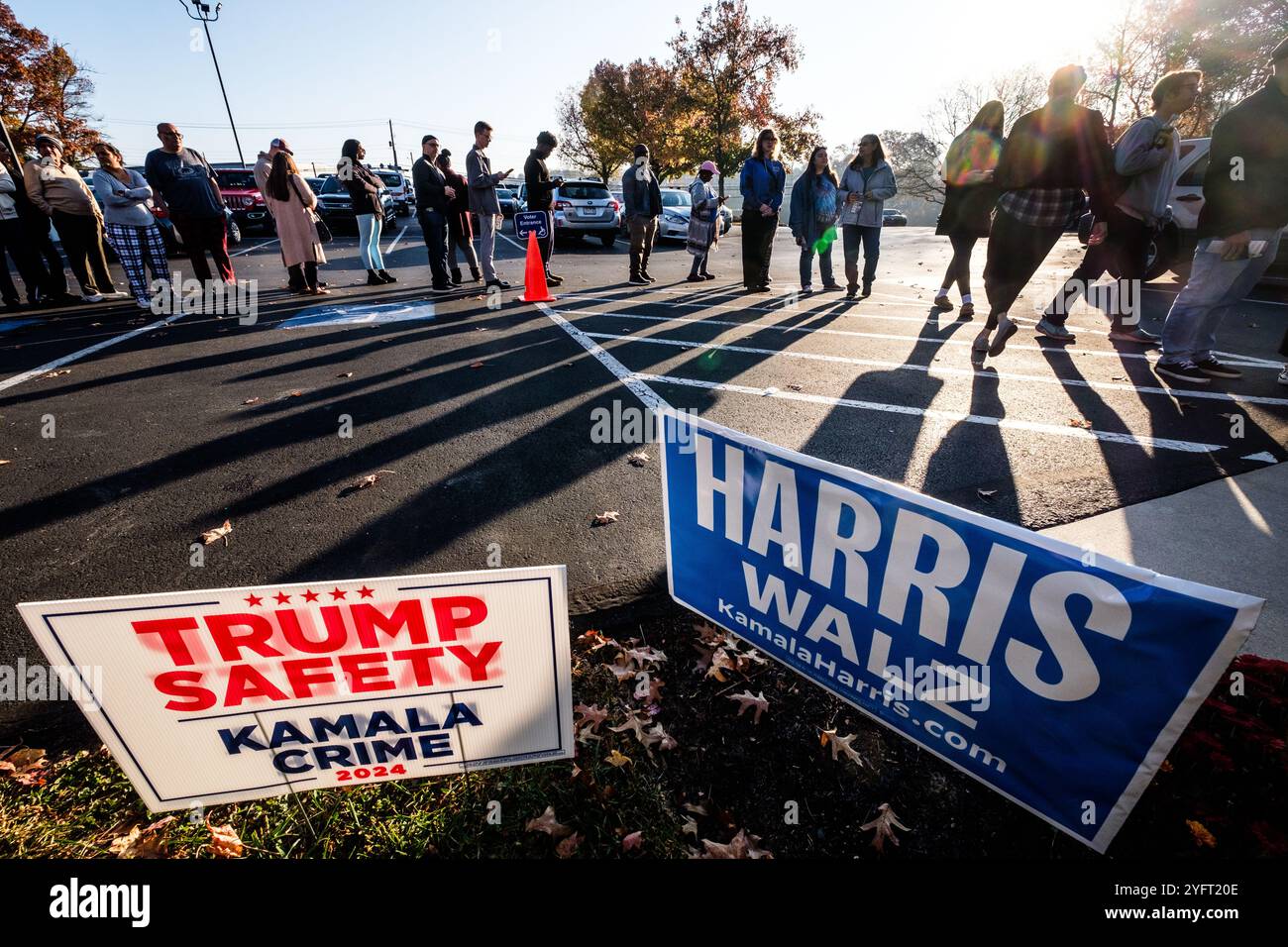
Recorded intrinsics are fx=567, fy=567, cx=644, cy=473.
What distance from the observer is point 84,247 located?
859 centimetres

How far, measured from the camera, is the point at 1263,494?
3.24m

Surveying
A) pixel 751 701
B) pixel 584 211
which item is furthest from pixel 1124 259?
pixel 584 211

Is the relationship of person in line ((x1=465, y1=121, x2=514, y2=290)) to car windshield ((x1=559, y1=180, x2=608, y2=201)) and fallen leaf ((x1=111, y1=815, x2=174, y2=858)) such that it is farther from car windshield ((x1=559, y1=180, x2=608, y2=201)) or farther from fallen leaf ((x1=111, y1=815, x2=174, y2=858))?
fallen leaf ((x1=111, y1=815, x2=174, y2=858))

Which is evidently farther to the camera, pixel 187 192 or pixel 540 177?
pixel 540 177

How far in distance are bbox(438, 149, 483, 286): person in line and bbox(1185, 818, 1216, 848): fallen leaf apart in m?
9.95

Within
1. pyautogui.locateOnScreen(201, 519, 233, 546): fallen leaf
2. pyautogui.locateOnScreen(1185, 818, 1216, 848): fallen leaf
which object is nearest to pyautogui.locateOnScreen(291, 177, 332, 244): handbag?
pyautogui.locateOnScreen(201, 519, 233, 546): fallen leaf

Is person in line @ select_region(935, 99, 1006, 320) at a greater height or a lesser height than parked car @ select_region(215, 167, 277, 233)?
lesser

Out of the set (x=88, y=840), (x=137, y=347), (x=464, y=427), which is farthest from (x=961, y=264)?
(x=137, y=347)

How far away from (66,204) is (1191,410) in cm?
1315

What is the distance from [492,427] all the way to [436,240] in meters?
6.15

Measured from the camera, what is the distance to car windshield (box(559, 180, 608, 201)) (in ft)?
53.6

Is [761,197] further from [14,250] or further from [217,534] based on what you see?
[14,250]

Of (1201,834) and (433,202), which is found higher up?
(433,202)
